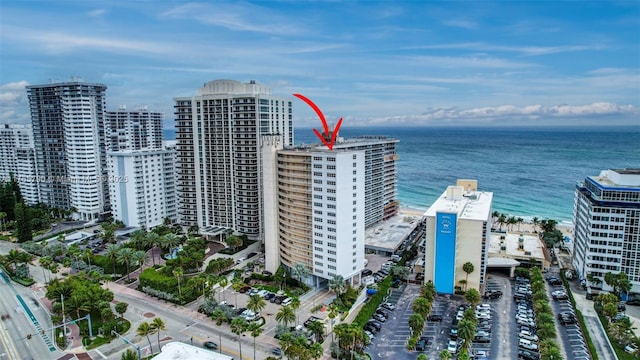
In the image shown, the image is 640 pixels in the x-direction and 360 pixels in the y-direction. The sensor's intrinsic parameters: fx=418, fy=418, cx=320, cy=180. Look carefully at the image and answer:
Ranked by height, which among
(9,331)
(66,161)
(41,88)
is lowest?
(9,331)

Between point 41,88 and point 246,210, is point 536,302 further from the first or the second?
point 41,88

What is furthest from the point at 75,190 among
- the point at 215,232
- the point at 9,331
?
the point at 9,331


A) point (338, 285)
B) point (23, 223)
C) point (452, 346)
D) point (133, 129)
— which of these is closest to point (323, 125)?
point (338, 285)

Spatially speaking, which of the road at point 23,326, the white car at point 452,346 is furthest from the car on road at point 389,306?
the road at point 23,326

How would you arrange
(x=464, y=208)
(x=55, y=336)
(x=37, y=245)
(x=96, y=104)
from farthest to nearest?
(x=96, y=104), (x=37, y=245), (x=464, y=208), (x=55, y=336)

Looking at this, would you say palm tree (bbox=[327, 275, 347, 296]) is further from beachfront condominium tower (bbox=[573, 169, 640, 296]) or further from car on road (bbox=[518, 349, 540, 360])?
beachfront condominium tower (bbox=[573, 169, 640, 296])

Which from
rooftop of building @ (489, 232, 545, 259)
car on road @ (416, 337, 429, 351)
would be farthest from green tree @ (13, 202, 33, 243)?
rooftop of building @ (489, 232, 545, 259)

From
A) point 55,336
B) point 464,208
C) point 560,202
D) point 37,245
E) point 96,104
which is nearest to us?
point 55,336

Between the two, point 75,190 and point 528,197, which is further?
point 528,197
